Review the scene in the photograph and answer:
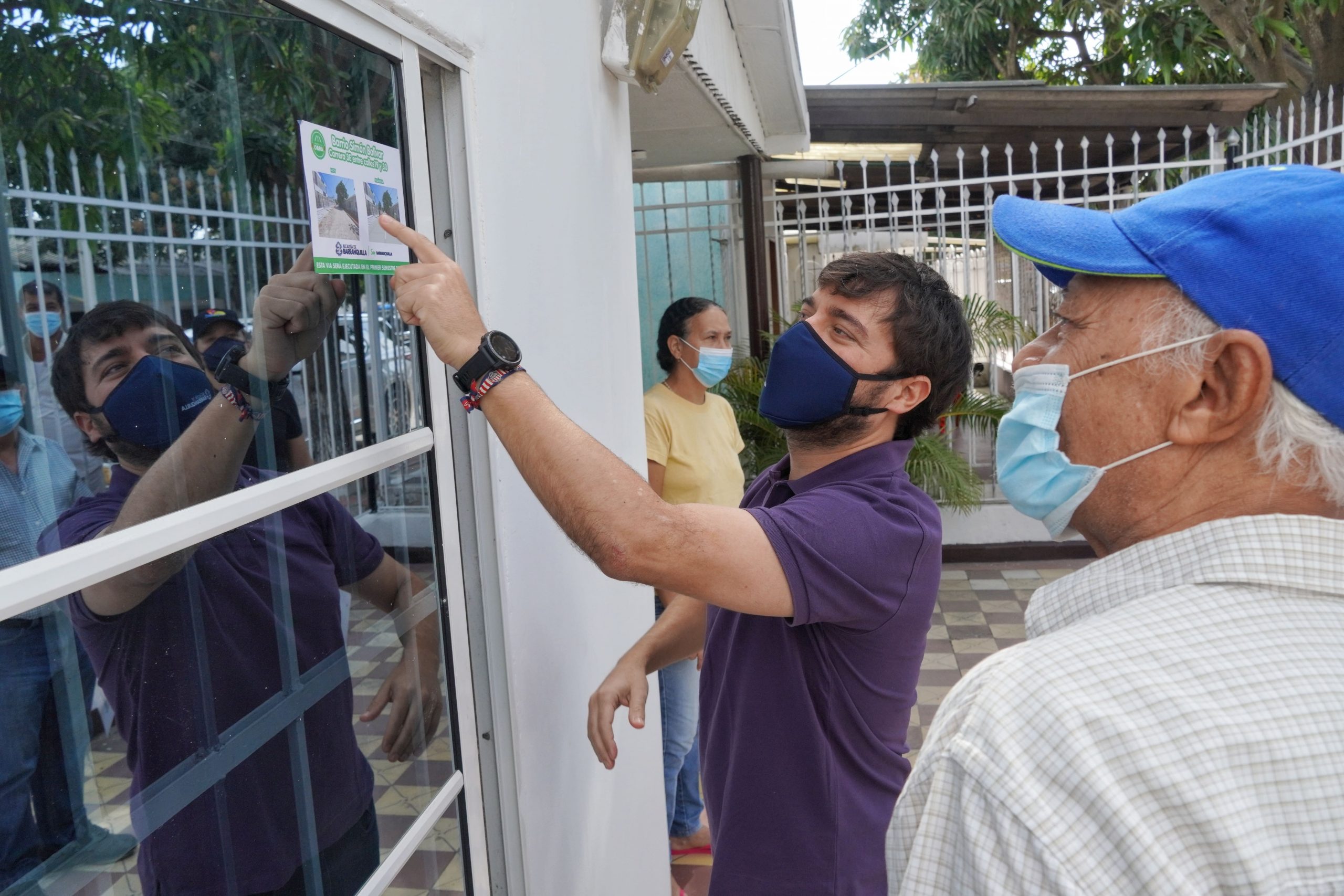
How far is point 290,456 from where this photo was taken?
1.18 meters

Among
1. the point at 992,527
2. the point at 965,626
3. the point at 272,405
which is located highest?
the point at 272,405

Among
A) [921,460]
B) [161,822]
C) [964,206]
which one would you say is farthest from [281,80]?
[964,206]

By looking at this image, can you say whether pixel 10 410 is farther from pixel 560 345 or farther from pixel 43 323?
pixel 560 345

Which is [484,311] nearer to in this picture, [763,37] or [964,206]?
[763,37]

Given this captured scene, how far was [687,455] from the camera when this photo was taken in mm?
3494

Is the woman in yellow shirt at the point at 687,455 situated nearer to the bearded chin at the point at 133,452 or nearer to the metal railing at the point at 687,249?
the bearded chin at the point at 133,452

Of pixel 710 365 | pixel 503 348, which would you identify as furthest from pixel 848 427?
pixel 710 365

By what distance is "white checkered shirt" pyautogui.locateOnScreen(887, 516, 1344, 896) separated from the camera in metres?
0.75

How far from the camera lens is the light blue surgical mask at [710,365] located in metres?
3.71

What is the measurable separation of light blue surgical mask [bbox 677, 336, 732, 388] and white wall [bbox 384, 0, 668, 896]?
1038mm

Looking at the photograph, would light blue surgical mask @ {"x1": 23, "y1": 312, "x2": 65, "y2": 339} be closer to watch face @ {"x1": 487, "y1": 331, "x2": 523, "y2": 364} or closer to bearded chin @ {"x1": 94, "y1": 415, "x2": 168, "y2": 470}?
bearded chin @ {"x1": 94, "y1": 415, "x2": 168, "y2": 470}

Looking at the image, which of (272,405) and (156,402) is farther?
(272,405)

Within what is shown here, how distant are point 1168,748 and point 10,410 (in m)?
0.92

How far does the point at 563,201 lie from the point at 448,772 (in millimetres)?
1108
